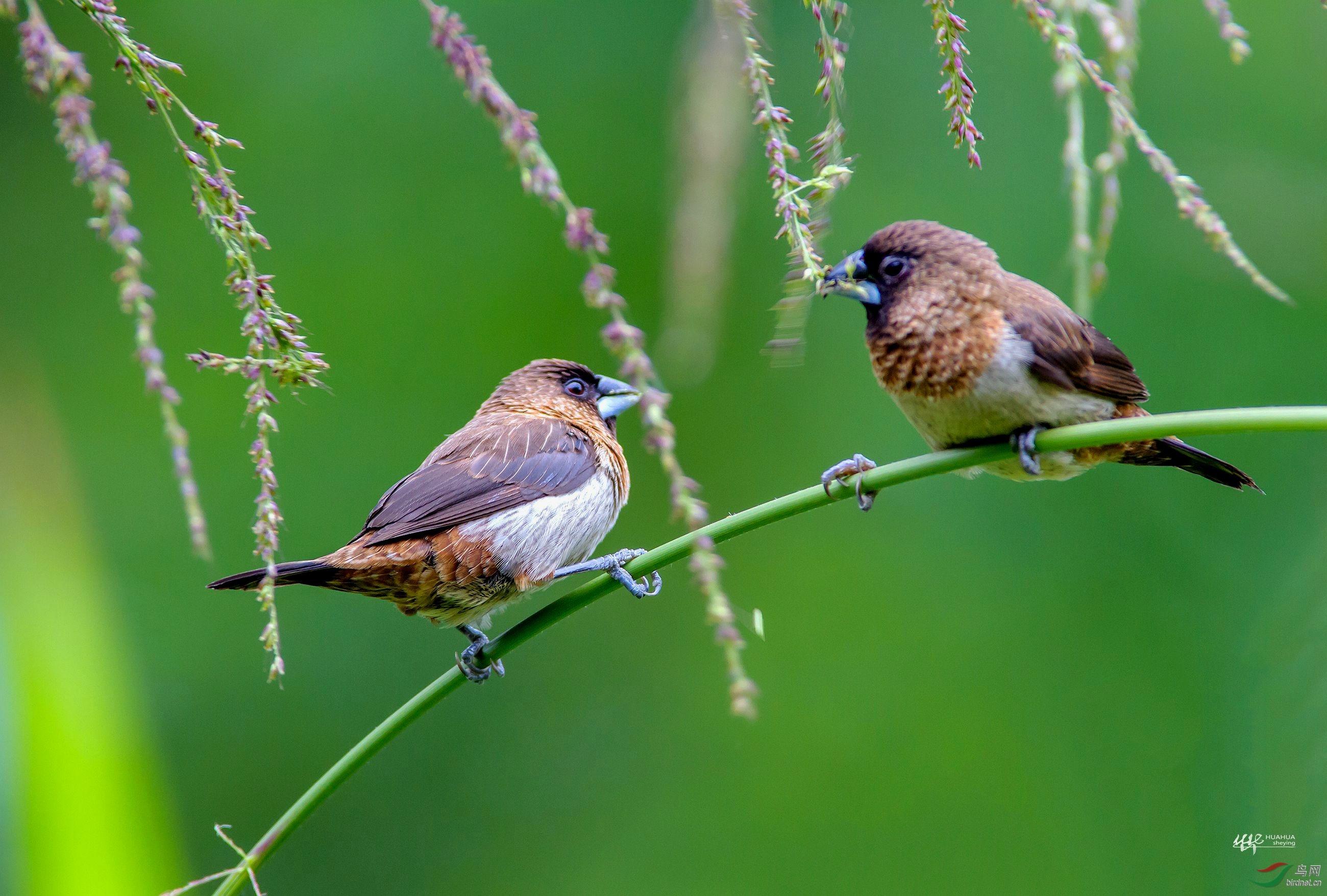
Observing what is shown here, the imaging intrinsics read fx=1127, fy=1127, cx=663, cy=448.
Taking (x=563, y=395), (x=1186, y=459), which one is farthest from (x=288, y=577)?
(x=1186, y=459)

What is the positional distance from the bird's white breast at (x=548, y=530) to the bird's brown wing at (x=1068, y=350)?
1.14 metres

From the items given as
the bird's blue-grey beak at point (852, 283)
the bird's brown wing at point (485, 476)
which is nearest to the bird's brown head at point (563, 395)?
the bird's brown wing at point (485, 476)

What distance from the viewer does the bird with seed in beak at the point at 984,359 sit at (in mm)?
1804

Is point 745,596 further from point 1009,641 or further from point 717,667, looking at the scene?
point 1009,641

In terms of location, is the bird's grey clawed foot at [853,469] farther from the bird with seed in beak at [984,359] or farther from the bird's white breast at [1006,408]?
the bird's white breast at [1006,408]

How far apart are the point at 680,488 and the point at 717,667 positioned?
3.76 m

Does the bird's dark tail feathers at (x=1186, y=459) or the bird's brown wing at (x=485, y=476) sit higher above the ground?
the bird's brown wing at (x=485, y=476)

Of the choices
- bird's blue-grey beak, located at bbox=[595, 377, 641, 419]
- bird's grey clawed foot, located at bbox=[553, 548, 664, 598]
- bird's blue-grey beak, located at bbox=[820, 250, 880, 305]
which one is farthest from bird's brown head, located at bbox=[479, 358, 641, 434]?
bird's blue-grey beak, located at bbox=[820, 250, 880, 305]

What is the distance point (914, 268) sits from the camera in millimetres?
2016

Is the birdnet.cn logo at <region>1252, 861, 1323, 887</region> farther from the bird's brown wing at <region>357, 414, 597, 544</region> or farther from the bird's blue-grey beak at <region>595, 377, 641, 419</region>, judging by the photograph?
the bird's blue-grey beak at <region>595, 377, 641, 419</region>

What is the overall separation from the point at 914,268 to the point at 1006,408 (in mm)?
360

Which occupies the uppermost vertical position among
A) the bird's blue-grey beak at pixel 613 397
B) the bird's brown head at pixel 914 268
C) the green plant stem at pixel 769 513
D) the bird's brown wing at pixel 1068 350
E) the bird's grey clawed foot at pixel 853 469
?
the bird's blue-grey beak at pixel 613 397

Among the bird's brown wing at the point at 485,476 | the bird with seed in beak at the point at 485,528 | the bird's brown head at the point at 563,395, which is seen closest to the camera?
the bird with seed in beak at the point at 485,528

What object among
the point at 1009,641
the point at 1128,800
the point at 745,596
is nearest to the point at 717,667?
the point at 745,596
